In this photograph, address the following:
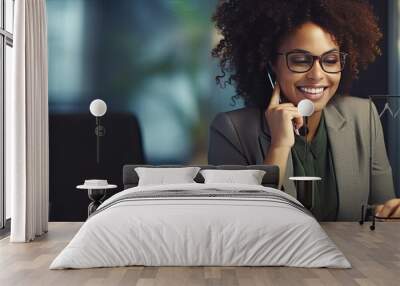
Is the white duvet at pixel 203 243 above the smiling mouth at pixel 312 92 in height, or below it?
below

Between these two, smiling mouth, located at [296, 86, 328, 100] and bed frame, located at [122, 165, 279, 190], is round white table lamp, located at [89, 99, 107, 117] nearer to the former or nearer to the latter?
bed frame, located at [122, 165, 279, 190]

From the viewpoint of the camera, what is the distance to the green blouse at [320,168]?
315 inches

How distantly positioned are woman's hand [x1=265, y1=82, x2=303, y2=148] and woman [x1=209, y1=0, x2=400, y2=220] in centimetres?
1

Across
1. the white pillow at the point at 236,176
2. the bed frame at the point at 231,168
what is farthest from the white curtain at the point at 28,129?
the white pillow at the point at 236,176

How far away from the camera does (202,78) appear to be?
26.6 ft

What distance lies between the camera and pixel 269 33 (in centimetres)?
802

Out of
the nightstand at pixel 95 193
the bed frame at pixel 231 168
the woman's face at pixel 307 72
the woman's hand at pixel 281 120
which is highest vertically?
the woman's face at pixel 307 72

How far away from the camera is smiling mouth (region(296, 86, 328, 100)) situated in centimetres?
804

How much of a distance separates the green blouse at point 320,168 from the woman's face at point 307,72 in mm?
371

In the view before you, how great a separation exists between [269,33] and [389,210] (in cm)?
276

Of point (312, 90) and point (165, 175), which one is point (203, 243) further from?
point (312, 90)

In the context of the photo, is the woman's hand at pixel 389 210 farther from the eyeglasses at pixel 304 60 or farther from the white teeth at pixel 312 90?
the eyeglasses at pixel 304 60

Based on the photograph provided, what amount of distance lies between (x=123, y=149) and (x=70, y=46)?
59.2 inches

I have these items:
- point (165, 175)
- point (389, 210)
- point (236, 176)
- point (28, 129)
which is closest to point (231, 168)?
point (236, 176)
